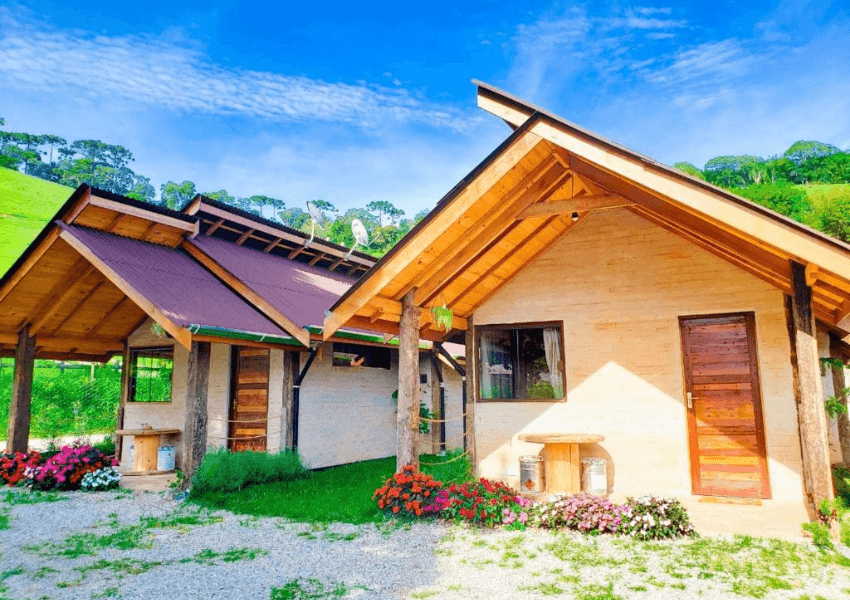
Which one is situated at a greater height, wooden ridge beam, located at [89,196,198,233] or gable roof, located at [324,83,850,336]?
wooden ridge beam, located at [89,196,198,233]

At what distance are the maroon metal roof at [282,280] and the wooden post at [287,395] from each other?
86 centimetres

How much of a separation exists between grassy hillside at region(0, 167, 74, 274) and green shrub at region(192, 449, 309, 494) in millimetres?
34489

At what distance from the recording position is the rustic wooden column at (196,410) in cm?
832

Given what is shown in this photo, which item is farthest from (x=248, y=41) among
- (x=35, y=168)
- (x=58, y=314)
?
(x=35, y=168)

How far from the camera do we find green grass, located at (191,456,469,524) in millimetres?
6945

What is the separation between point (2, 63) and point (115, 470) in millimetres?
62241

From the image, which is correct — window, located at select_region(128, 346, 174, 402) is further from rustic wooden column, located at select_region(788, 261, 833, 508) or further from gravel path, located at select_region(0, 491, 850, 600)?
rustic wooden column, located at select_region(788, 261, 833, 508)

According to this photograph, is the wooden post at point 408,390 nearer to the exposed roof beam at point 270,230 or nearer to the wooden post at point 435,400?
the wooden post at point 435,400

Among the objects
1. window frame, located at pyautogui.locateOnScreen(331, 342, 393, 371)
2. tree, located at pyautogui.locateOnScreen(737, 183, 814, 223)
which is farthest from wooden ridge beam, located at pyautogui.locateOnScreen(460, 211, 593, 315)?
tree, located at pyautogui.locateOnScreen(737, 183, 814, 223)

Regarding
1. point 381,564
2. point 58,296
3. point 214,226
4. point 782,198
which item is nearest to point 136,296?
point 58,296

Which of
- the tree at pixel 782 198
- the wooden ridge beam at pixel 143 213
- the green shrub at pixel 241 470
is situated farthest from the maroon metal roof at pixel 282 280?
the tree at pixel 782 198

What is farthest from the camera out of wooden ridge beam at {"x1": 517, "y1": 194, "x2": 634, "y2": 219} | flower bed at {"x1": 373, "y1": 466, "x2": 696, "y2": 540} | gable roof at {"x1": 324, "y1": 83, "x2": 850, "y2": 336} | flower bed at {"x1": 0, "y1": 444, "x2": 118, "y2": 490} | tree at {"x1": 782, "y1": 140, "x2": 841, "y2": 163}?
tree at {"x1": 782, "y1": 140, "x2": 841, "y2": 163}

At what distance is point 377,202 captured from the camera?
314 ft

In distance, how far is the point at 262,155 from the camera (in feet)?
192
